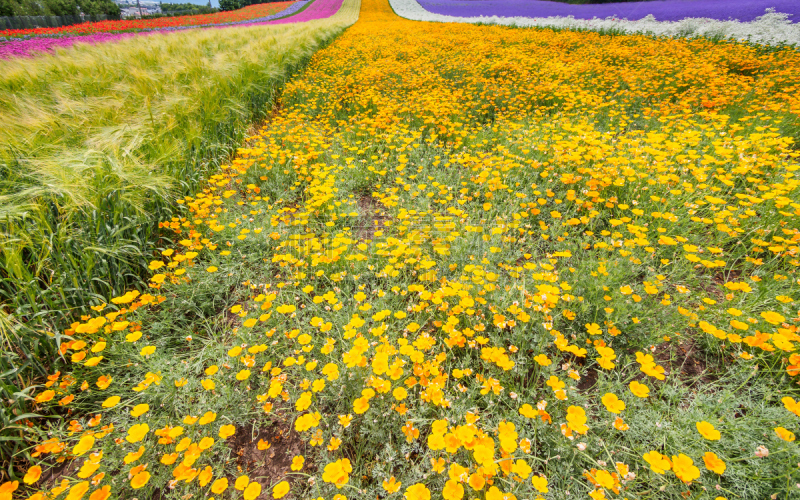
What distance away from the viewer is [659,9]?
1531 cm

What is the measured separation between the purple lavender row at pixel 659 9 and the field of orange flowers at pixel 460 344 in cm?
1225

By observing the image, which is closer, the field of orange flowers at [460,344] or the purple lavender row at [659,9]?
the field of orange flowers at [460,344]

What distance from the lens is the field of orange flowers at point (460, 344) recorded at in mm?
1488

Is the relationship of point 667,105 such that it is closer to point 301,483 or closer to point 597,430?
point 597,430

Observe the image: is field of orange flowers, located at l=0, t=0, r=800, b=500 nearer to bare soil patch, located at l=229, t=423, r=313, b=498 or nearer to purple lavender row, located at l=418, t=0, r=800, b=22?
bare soil patch, located at l=229, t=423, r=313, b=498

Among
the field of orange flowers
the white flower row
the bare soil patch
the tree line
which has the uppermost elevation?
the tree line

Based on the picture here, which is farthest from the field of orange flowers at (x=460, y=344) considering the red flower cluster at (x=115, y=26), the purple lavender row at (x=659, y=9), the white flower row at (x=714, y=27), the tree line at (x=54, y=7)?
the tree line at (x=54, y=7)

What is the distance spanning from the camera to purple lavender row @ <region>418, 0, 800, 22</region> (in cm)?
1141

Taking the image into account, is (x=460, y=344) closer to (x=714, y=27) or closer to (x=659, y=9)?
(x=714, y=27)

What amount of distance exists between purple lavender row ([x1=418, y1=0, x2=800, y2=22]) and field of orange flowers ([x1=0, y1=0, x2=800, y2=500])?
40.2 feet

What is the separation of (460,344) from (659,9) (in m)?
21.9

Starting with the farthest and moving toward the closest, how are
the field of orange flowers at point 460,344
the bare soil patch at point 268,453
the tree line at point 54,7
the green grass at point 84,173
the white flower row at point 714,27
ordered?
the tree line at point 54,7, the white flower row at point 714,27, the green grass at point 84,173, the bare soil patch at point 268,453, the field of orange flowers at point 460,344

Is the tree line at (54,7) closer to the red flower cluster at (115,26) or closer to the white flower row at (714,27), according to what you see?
the red flower cluster at (115,26)

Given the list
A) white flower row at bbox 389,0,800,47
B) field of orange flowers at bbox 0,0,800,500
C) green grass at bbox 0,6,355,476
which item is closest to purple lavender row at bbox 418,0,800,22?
white flower row at bbox 389,0,800,47
